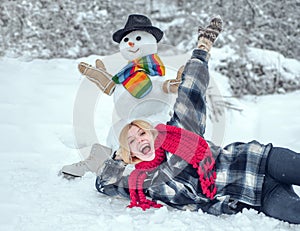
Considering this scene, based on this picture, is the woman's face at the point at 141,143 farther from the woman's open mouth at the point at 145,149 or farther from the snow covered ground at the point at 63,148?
the snow covered ground at the point at 63,148

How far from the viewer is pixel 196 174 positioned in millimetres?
1576

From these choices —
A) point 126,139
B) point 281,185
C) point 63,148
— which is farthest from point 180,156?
point 63,148

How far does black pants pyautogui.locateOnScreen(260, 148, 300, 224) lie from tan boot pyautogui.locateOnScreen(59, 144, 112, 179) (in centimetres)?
79

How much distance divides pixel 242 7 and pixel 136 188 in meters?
5.02

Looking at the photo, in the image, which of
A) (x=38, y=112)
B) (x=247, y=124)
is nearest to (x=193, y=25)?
(x=247, y=124)

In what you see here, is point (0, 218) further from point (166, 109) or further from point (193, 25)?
point (193, 25)

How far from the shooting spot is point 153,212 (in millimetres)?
1586

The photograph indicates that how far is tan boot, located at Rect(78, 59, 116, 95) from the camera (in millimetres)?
1967

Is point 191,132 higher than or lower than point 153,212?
higher

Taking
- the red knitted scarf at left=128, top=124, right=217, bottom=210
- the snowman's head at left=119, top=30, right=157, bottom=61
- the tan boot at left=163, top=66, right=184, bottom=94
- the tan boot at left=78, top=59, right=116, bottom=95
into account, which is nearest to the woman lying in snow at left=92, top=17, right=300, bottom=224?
the red knitted scarf at left=128, top=124, right=217, bottom=210

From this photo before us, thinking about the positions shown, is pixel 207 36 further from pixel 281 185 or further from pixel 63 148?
pixel 63 148

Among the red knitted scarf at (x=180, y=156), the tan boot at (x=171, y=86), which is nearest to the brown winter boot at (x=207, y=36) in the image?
the tan boot at (x=171, y=86)

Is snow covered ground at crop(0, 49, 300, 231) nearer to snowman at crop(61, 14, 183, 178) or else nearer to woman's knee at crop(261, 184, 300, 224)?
woman's knee at crop(261, 184, 300, 224)

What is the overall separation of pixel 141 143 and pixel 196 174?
0.24 m
